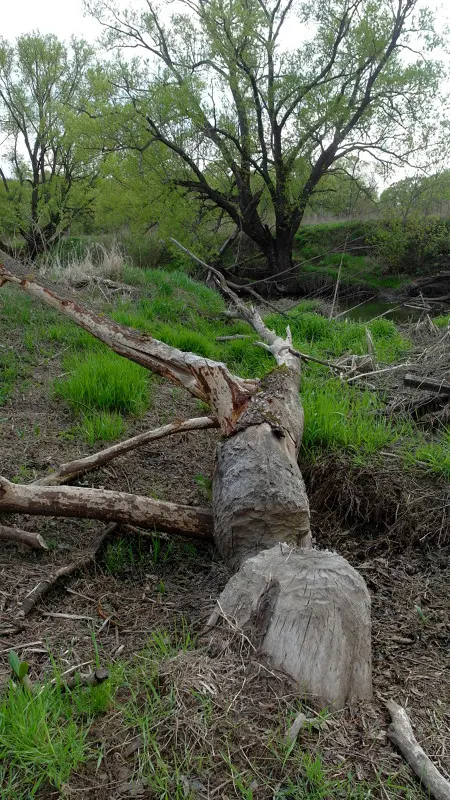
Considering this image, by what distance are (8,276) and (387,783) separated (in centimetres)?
510

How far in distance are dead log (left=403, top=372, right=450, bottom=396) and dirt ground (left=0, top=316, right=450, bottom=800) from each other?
1.23 metres

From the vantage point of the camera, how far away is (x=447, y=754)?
5.79 feet

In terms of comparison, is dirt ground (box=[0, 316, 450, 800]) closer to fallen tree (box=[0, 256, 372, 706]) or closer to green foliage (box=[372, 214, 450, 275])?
fallen tree (box=[0, 256, 372, 706])

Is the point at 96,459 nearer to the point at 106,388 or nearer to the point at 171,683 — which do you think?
the point at 106,388

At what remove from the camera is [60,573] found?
8.93 ft

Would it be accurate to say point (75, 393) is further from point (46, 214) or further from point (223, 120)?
point (46, 214)

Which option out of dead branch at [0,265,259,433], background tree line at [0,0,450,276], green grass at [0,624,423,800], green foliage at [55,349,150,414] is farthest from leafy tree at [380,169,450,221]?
green grass at [0,624,423,800]

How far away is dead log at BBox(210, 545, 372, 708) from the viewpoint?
1.87 metres

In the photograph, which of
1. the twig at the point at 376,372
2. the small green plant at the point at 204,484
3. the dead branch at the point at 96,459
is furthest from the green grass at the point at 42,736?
the twig at the point at 376,372

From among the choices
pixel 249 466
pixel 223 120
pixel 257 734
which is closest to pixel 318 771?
pixel 257 734

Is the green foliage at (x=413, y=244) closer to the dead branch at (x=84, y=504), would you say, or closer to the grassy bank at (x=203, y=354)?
the grassy bank at (x=203, y=354)

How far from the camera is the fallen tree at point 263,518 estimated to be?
1.92 meters

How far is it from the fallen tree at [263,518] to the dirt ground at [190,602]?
0.13 m

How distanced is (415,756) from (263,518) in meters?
1.23
